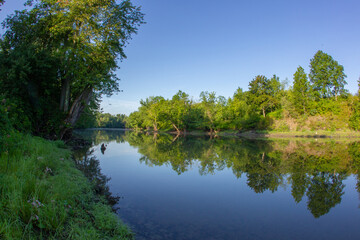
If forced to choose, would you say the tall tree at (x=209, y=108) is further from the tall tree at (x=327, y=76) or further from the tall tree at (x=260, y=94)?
the tall tree at (x=327, y=76)

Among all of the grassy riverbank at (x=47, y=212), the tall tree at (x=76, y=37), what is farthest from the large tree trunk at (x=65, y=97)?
the grassy riverbank at (x=47, y=212)

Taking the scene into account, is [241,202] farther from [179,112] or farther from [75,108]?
[179,112]

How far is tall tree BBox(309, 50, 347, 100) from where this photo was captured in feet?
163

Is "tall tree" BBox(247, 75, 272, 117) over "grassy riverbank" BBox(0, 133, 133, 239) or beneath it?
over

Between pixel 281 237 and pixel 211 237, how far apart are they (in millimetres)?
1370

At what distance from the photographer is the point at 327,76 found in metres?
50.1

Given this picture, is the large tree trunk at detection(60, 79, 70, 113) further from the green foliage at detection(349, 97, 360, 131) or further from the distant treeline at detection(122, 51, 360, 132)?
the green foliage at detection(349, 97, 360, 131)

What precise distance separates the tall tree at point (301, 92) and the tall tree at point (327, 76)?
3.03 m

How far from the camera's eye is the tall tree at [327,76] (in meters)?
49.8

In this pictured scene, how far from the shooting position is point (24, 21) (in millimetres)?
13523

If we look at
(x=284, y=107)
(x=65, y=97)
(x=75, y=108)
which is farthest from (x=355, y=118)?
(x=65, y=97)

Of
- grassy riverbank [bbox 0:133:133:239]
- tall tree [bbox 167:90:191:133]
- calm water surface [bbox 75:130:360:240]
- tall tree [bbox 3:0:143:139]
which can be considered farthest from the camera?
tall tree [bbox 167:90:191:133]

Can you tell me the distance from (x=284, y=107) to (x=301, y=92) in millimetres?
7955

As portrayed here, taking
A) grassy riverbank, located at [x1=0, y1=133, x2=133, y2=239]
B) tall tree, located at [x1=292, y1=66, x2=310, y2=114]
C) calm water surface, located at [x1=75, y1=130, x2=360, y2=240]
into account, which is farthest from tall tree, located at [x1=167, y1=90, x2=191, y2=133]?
grassy riverbank, located at [x1=0, y1=133, x2=133, y2=239]
